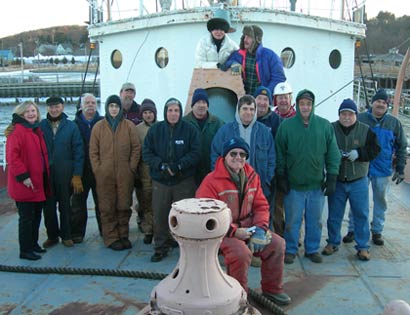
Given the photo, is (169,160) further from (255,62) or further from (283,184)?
(255,62)

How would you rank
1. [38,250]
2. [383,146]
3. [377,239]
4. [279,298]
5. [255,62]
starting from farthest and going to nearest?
1. [255,62]
2. [377,239]
3. [383,146]
4. [38,250]
5. [279,298]

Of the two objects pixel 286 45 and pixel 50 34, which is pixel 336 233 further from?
pixel 50 34

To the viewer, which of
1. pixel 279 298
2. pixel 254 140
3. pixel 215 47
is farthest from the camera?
pixel 215 47

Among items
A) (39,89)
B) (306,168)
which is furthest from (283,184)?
(39,89)

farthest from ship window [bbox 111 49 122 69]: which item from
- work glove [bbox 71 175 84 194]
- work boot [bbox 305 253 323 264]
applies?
work boot [bbox 305 253 323 264]

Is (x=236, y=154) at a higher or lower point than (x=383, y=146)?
higher

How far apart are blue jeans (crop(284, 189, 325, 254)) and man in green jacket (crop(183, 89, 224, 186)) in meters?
1.02

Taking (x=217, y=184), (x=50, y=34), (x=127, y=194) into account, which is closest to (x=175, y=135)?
(x=127, y=194)

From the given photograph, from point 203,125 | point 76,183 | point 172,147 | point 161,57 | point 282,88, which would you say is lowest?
point 76,183

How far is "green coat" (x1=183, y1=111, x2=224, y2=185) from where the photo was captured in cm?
538

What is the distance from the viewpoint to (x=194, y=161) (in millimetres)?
5082

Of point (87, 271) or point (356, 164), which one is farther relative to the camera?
point (356, 164)

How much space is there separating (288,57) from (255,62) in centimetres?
310

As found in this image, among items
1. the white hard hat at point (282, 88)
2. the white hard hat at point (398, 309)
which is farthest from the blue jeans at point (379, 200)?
the white hard hat at point (398, 309)
